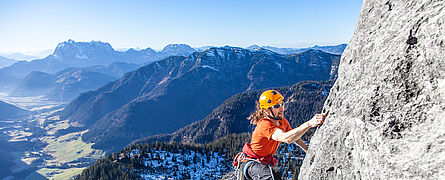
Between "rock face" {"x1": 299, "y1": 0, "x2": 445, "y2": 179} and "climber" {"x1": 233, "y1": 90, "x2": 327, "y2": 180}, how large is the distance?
112cm

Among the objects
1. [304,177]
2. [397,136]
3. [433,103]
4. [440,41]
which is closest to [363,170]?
[397,136]

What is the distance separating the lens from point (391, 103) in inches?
220

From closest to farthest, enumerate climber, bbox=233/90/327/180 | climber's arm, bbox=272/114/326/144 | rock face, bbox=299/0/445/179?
1. rock face, bbox=299/0/445/179
2. climber's arm, bbox=272/114/326/144
3. climber, bbox=233/90/327/180

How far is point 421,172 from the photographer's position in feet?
15.3

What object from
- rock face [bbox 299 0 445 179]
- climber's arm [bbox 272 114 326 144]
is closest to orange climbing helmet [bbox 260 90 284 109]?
climber's arm [bbox 272 114 326 144]

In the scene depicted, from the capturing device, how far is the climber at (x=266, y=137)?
6.81m

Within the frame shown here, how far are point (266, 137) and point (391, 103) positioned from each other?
341cm

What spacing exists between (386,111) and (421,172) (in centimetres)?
158

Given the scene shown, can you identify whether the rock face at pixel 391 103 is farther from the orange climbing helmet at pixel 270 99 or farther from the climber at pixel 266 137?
the orange climbing helmet at pixel 270 99

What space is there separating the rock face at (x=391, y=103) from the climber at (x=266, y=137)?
1124 mm

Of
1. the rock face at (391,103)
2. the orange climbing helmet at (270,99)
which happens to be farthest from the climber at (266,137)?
the rock face at (391,103)

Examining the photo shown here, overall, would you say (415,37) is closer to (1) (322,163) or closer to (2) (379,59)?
(2) (379,59)

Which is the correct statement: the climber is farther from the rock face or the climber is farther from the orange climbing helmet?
the rock face

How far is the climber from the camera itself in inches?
268
